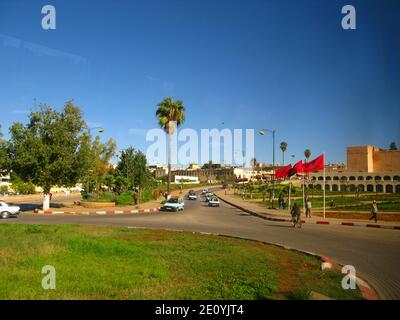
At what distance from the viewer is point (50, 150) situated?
104 feet

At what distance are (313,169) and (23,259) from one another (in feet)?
84.9

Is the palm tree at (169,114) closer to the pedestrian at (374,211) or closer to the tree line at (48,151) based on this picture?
the tree line at (48,151)

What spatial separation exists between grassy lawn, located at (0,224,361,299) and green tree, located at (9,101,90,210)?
1737 cm

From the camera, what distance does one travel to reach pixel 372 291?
8.86m

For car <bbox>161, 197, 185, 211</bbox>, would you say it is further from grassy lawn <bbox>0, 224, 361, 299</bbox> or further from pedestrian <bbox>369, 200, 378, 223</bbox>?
grassy lawn <bbox>0, 224, 361, 299</bbox>

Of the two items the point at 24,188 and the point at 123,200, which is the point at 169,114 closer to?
the point at 123,200

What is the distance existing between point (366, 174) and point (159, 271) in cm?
12238

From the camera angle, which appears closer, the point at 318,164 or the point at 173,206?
the point at 318,164

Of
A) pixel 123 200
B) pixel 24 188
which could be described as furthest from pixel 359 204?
pixel 24 188

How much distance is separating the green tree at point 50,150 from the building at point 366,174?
8121cm

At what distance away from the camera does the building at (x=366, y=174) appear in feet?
385

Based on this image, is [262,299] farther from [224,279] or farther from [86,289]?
[86,289]

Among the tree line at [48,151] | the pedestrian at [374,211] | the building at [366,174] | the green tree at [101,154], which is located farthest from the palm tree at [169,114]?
the building at [366,174]
